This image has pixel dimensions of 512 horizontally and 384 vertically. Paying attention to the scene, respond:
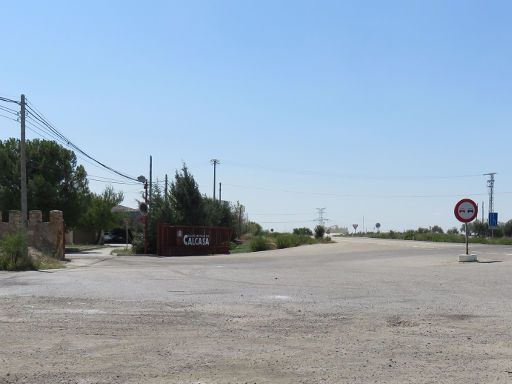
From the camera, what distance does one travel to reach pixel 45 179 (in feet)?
172

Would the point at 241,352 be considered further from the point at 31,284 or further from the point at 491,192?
the point at 491,192

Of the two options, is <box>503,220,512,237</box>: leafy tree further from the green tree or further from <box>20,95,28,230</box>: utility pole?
<box>20,95,28,230</box>: utility pole

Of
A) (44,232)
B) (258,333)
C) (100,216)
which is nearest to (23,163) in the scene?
(44,232)

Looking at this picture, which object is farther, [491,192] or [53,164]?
[491,192]

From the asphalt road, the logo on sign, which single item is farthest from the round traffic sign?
the logo on sign

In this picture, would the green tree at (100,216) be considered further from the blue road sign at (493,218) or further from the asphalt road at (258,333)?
the asphalt road at (258,333)

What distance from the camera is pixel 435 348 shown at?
25.2 feet

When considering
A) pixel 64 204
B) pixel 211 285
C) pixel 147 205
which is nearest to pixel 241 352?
pixel 211 285

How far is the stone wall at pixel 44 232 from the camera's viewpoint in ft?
102

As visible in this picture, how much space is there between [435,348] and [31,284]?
38.0 ft

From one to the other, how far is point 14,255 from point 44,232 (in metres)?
9.17

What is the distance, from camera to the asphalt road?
6570 millimetres

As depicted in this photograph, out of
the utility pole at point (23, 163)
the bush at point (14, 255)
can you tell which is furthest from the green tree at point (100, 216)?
the bush at point (14, 255)

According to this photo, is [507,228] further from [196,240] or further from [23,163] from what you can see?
[23,163]
